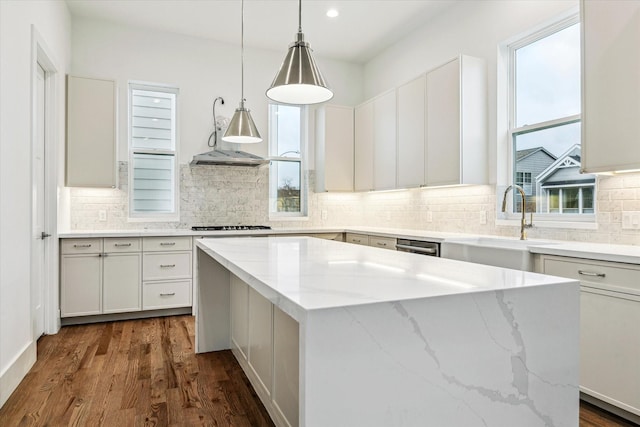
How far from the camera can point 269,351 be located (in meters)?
2.23

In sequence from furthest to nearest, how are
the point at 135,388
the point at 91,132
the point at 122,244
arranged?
the point at 91,132 → the point at 122,244 → the point at 135,388

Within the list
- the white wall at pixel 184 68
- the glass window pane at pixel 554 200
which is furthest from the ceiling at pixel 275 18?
the glass window pane at pixel 554 200

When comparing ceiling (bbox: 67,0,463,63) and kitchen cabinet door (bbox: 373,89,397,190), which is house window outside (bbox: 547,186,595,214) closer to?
kitchen cabinet door (bbox: 373,89,397,190)

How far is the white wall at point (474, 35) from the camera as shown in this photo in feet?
11.2

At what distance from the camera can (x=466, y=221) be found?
13.3 feet

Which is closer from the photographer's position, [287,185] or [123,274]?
[123,274]

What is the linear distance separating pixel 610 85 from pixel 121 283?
428cm

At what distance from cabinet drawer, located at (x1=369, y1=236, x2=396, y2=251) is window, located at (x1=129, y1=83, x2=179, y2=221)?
2.29 m

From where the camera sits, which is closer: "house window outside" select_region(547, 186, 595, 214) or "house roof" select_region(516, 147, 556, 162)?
"house window outside" select_region(547, 186, 595, 214)

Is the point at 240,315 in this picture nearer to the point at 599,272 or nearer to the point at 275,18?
the point at 599,272

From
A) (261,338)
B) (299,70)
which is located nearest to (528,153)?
(299,70)

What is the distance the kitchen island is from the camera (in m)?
1.04

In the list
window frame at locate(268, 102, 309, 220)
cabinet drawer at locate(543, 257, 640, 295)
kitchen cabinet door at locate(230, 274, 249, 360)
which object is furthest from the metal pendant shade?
cabinet drawer at locate(543, 257, 640, 295)

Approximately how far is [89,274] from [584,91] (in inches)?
170
